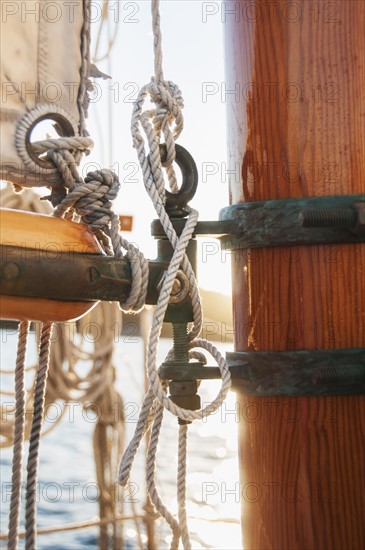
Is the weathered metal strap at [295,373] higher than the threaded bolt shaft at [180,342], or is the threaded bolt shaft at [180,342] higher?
the threaded bolt shaft at [180,342]

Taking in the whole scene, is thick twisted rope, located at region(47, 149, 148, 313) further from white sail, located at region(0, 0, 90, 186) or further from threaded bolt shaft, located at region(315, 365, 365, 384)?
threaded bolt shaft, located at region(315, 365, 365, 384)

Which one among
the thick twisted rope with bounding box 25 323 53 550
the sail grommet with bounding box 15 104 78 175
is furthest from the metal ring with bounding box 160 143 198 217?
the thick twisted rope with bounding box 25 323 53 550

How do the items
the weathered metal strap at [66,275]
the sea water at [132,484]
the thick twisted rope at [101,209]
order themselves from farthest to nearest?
the sea water at [132,484] < the thick twisted rope at [101,209] < the weathered metal strap at [66,275]

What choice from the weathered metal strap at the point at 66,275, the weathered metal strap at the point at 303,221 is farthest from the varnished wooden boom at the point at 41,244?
the weathered metal strap at the point at 303,221

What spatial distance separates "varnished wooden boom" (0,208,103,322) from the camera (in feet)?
3.03

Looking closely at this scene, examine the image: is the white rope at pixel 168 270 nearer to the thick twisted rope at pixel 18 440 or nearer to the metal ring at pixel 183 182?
the metal ring at pixel 183 182

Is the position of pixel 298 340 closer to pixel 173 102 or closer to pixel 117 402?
pixel 173 102

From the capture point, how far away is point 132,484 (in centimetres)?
455

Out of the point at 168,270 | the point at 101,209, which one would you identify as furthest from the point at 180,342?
the point at 101,209

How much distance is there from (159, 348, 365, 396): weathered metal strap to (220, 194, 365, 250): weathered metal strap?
171mm

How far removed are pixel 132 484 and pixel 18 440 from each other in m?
3.62

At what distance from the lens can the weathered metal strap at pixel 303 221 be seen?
105 centimetres

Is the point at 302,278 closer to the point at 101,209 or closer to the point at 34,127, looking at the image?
the point at 101,209

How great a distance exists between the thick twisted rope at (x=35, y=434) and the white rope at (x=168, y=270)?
0.13m
